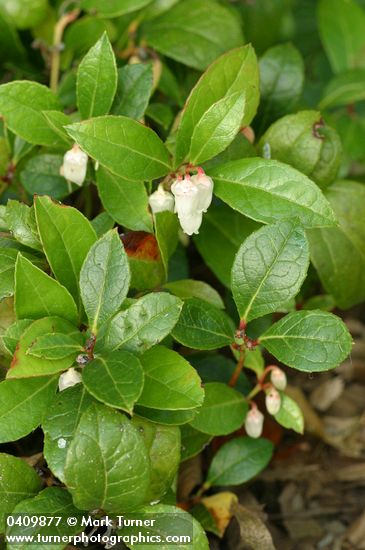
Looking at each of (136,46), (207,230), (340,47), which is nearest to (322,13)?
(340,47)

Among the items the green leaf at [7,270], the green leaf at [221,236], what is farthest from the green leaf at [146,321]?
the green leaf at [221,236]

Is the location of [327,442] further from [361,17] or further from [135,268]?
[361,17]

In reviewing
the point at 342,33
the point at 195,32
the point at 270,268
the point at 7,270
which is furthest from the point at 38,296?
the point at 342,33

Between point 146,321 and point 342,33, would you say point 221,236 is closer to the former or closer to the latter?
point 146,321

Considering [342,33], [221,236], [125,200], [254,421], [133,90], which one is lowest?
[254,421]

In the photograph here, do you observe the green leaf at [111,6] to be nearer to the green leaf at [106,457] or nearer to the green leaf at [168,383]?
the green leaf at [168,383]

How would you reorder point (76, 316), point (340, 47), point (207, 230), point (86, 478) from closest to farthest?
point (86, 478) < point (76, 316) < point (207, 230) < point (340, 47)
